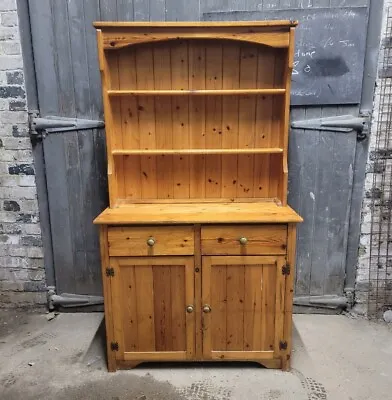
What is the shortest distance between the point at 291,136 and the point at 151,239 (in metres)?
1.11

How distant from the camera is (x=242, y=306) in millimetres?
1790

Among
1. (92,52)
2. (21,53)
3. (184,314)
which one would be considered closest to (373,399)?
(184,314)

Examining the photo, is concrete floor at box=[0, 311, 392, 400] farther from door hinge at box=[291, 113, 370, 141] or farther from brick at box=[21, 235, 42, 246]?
door hinge at box=[291, 113, 370, 141]

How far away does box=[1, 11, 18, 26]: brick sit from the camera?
2074 millimetres

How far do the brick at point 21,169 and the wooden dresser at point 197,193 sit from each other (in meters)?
0.64

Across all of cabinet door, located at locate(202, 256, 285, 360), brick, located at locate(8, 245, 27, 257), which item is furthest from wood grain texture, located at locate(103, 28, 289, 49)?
brick, located at locate(8, 245, 27, 257)

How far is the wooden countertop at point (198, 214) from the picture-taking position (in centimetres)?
169

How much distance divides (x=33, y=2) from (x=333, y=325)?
2688mm

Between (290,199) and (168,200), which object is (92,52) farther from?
(290,199)

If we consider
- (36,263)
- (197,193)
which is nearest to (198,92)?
(197,193)

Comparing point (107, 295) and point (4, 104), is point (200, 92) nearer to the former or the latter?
point (107, 295)

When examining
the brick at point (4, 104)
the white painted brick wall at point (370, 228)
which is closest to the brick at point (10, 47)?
the brick at point (4, 104)

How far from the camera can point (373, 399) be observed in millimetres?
1657

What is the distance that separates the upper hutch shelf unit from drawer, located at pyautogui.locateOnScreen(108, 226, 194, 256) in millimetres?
284
